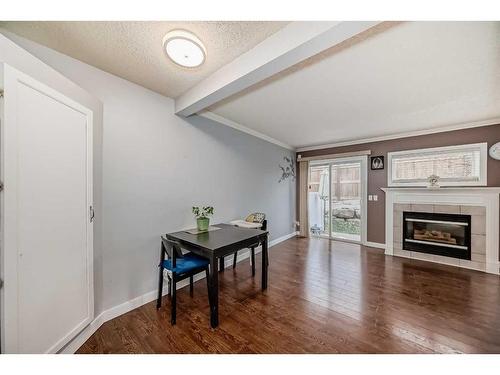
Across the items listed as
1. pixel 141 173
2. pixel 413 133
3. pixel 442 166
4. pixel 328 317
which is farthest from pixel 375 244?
pixel 141 173

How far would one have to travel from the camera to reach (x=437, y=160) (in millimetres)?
3463

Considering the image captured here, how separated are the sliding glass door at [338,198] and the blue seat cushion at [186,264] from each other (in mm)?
3666

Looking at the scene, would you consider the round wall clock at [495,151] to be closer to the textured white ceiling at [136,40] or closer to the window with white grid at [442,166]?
the window with white grid at [442,166]

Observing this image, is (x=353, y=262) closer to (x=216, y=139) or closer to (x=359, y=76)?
(x=359, y=76)

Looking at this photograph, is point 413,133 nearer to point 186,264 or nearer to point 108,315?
point 186,264

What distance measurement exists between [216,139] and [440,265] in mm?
4239

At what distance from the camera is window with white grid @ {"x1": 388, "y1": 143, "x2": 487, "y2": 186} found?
3114 millimetres

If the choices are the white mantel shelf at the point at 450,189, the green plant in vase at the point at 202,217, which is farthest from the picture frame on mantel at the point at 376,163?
the green plant in vase at the point at 202,217

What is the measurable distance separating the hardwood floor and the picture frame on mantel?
2.05m

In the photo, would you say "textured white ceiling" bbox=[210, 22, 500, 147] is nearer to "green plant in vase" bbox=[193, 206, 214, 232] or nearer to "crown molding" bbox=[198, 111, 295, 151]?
"crown molding" bbox=[198, 111, 295, 151]

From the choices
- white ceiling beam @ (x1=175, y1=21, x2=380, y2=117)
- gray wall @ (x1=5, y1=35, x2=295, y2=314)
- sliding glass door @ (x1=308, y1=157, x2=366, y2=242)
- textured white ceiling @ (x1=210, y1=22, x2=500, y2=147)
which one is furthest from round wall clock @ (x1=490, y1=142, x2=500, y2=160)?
gray wall @ (x1=5, y1=35, x2=295, y2=314)

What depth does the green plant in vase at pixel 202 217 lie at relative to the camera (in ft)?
7.73

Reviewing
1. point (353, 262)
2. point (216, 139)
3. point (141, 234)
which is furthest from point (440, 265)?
point (141, 234)

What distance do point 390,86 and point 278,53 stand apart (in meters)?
1.49
